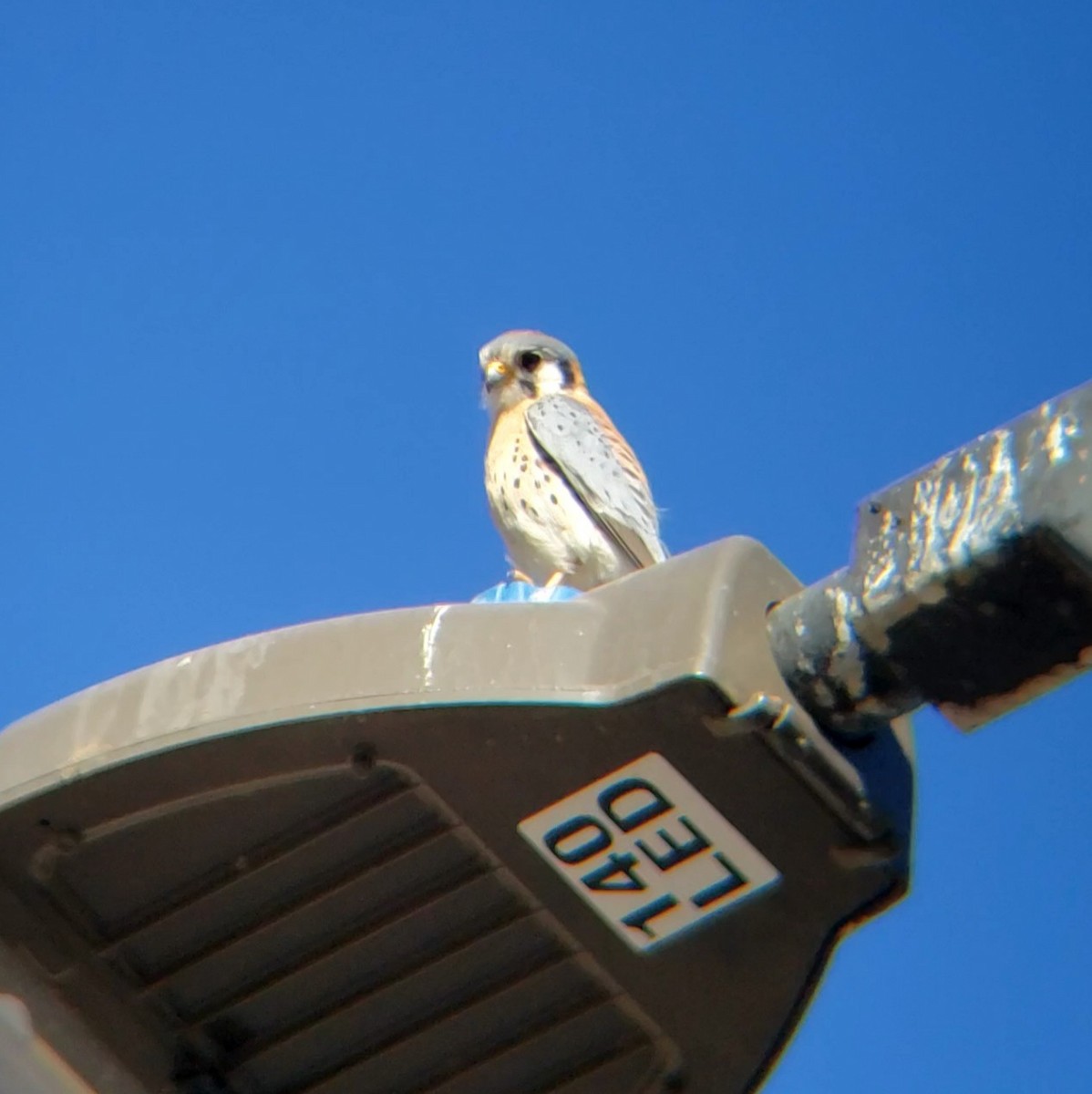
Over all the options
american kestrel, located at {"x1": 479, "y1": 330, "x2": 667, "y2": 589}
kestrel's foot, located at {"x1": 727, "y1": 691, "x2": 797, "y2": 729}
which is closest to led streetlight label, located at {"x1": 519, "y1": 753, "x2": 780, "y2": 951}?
kestrel's foot, located at {"x1": 727, "y1": 691, "x2": 797, "y2": 729}

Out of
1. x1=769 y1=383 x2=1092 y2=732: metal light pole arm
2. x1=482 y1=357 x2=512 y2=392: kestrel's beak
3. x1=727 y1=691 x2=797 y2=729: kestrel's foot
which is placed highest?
x1=482 y1=357 x2=512 y2=392: kestrel's beak

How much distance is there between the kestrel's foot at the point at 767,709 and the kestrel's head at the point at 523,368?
4659mm

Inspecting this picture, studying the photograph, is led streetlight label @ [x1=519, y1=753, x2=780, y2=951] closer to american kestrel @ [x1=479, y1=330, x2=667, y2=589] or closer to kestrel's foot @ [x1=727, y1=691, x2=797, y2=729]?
kestrel's foot @ [x1=727, y1=691, x2=797, y2=729]

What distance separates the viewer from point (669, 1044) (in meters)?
2.87

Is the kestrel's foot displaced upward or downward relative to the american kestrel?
downward

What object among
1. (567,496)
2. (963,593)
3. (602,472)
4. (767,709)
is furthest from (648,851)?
(602,472)

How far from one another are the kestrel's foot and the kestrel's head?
466cm

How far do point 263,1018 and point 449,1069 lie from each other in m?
0.26

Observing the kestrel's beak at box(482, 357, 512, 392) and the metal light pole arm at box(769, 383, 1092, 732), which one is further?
the kestrel's beak at box(482, 357, 512, 392)

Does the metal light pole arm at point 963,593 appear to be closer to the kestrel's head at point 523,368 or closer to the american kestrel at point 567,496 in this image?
the american kestrel at point 567,496

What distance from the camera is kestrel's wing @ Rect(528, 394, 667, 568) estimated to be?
241 inches

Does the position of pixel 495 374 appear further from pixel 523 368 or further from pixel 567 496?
pixel 567 496

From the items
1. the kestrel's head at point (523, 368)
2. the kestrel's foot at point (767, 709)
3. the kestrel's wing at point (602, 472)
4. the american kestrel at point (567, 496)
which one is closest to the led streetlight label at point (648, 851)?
the kestrel's foot at point (767, 709)

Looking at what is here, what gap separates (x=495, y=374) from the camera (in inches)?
279
